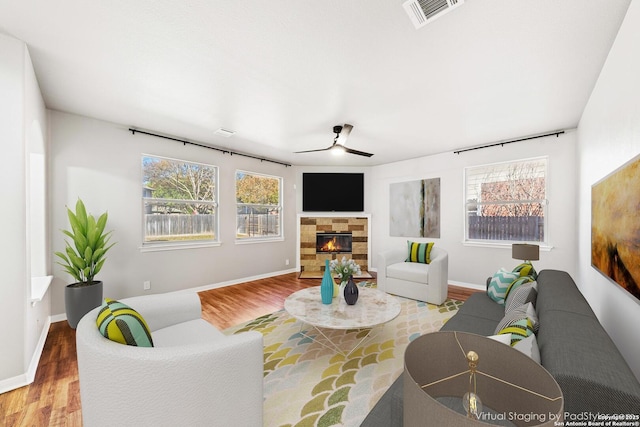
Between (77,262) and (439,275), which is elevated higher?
(77,262)

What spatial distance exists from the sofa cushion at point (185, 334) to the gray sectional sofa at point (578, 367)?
43.3 inches

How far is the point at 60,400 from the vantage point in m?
1.80

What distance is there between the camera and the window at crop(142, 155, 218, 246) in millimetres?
3893

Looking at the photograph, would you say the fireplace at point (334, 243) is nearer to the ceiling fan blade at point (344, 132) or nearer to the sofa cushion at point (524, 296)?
the ceiling fan blade at point (344, 132)

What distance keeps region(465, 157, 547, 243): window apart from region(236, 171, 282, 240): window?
3.71 m

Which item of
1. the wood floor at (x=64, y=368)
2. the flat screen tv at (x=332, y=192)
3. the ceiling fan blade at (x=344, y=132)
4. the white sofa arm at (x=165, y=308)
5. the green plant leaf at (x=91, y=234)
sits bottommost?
the wood floor at (x=64, y=368)

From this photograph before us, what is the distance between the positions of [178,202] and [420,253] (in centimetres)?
403

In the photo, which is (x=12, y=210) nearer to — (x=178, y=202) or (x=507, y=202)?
(x=178, y=202)

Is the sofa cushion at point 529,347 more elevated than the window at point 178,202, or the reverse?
the window at point 178,202

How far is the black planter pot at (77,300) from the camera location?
2775mm

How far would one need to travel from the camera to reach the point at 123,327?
1.23 meters

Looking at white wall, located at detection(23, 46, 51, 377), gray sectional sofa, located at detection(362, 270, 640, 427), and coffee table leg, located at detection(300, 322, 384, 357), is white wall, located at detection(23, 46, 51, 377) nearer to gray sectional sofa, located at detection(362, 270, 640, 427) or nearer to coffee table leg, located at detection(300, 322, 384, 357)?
coffee table leg, located at detection(300, 322, 384, 357)

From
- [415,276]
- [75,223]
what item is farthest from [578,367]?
[75,223]

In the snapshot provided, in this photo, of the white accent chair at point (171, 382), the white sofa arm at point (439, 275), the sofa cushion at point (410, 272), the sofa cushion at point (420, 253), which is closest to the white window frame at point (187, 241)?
the white accent chair at point (171, 382)
